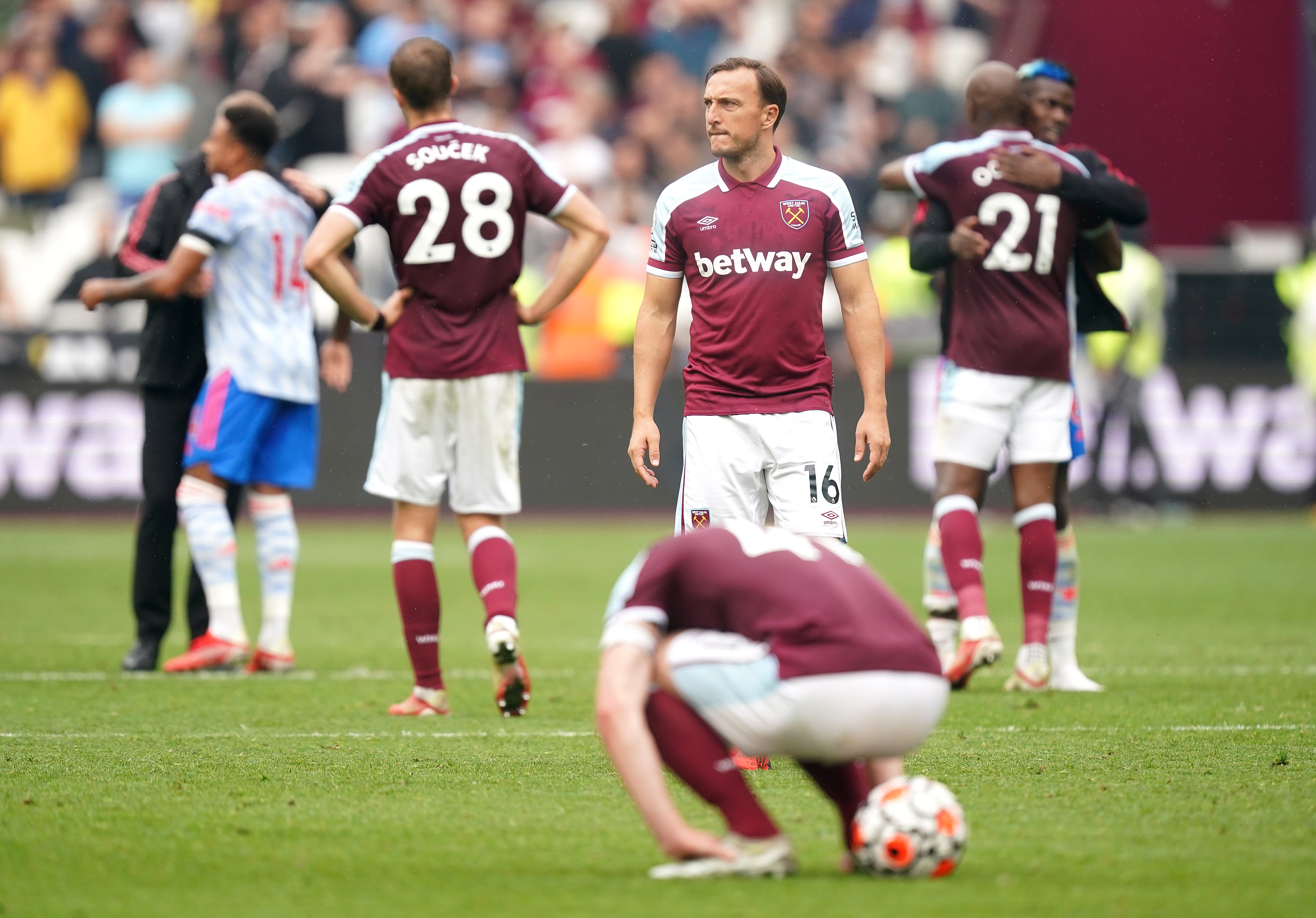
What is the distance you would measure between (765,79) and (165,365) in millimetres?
3859

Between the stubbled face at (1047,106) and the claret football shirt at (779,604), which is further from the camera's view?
the stubbled face at (1047,106)

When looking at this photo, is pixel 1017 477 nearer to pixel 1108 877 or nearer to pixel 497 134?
pixel 497 134

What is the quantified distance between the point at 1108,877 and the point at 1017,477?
12.9 feet

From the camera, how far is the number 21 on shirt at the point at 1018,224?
7.91m

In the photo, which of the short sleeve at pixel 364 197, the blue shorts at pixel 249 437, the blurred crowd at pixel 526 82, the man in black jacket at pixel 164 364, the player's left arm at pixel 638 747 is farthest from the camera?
the blurred crowd at pixel 526 82

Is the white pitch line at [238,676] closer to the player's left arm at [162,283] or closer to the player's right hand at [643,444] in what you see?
the player's left arm at [162,283]

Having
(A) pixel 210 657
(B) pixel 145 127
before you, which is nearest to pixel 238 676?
(A) pixel 210 657

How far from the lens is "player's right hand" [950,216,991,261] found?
7.80 m

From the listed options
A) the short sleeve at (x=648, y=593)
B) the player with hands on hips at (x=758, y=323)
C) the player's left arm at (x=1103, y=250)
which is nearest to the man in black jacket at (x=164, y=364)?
the player with hands on hips at (x=758, y=323)

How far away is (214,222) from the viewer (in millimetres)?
8297

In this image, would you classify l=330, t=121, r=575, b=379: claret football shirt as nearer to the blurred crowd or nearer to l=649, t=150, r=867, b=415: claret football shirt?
l=649, t=150, r=867, b=415: claret football shirt

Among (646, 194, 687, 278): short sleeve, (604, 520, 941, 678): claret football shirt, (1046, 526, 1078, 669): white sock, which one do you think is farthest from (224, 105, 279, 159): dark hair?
(604, 520, 941, 678): claret football shirt

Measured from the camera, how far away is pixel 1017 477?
315 inches

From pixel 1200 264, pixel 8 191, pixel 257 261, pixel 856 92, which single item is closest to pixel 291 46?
pixel 8 191
